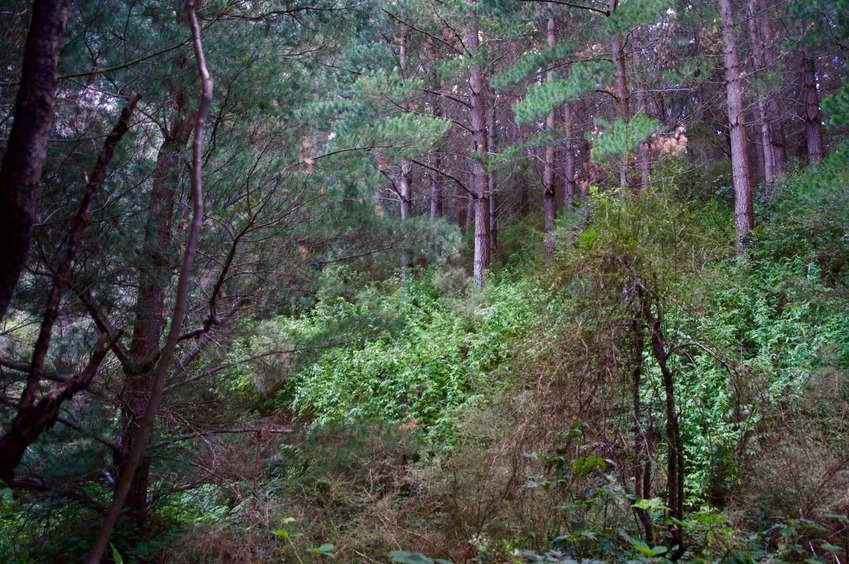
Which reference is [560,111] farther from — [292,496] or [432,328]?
[292,496]

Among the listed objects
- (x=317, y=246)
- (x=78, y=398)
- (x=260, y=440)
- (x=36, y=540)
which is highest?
(x=317, y=246)

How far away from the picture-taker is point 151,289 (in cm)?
528

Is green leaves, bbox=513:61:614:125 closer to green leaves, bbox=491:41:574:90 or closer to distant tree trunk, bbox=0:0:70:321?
green leaves, bbox=491:41:574:90

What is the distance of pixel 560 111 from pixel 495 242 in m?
4.70

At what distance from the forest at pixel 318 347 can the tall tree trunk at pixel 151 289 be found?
29 millimetres

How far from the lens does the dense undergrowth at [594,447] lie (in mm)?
3480

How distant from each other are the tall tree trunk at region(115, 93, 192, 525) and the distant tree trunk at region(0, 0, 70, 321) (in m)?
3.15

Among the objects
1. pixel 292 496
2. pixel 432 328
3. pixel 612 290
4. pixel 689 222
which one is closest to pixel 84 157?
pixel 292 496

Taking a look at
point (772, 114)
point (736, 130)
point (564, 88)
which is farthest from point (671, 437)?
point (772, 114)

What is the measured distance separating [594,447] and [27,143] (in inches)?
128

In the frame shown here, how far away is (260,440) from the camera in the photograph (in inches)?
213

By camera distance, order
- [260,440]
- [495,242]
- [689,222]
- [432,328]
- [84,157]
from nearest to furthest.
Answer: [689,222] < [84,157] < [260,440] < [432,328] < [495,242]

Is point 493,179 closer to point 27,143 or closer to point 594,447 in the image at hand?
point 594,447

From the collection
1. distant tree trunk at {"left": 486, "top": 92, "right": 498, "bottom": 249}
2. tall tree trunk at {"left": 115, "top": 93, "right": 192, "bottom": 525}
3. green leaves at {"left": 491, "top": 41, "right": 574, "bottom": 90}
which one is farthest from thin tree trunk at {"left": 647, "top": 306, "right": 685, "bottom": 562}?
distant tree trunk at {"left": 486, "top": 92, "right": 498, "bottom": 249}
